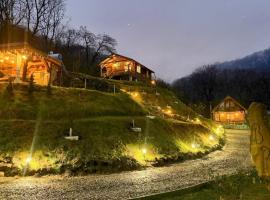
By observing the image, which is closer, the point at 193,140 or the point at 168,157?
the point at 168,157

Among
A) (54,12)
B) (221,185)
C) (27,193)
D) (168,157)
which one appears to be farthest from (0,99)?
(54,12)

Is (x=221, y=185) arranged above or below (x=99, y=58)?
below

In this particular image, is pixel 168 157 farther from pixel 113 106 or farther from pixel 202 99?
pixel 202 99

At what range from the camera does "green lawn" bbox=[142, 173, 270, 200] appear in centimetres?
1373

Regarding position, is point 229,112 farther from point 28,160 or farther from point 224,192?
point 224,192

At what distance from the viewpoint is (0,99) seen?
36.2 meters

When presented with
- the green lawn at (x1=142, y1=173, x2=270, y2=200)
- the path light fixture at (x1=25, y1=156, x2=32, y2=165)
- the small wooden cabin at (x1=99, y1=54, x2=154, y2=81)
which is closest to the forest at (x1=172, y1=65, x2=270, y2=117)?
the small wooden cabin at (x1=99, y1=54, x2=154, y2=81)

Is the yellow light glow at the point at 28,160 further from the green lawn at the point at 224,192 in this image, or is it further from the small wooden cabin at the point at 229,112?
the small wooden cabin at the point at 229,112

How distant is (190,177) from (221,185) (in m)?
9.00

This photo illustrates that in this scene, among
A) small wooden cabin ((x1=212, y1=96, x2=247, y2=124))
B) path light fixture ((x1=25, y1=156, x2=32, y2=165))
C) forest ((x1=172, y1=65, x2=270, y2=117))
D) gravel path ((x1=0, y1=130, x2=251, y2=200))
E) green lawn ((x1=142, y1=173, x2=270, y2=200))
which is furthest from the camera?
forest ((x1=172, y1=65, x2=270, y2=117))

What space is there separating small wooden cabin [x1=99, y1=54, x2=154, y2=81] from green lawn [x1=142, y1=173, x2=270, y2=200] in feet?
214

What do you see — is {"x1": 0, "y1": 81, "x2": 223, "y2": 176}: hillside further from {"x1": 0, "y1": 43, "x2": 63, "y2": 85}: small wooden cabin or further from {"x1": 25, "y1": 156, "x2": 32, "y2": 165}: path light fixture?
{"x1": 0, "y1": 43, "x2": 63, "y2": 85}: small wooden cabin

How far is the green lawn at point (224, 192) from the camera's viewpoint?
13.7 metres

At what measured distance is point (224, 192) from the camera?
1402 centimetres
